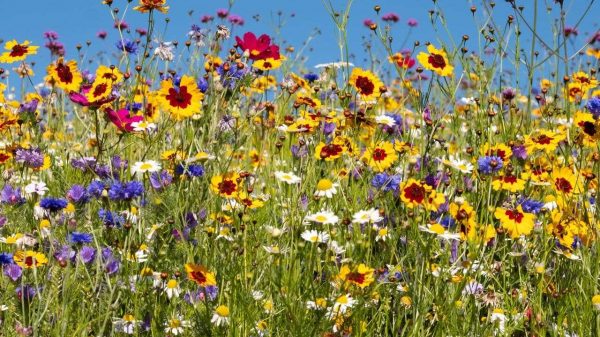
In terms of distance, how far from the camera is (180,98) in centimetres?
227

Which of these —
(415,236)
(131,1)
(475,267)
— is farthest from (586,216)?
(131,1)

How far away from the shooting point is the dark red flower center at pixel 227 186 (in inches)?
86.1

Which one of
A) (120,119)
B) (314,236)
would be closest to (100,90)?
(120,119)

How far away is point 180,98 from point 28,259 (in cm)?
62

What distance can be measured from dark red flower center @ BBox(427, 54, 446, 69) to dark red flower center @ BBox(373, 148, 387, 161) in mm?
323

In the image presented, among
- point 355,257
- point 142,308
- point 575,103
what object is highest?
point 575,103

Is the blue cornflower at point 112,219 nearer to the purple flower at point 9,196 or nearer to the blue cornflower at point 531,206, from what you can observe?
the purple flower at point 9,196

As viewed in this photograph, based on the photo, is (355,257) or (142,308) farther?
(355,257)

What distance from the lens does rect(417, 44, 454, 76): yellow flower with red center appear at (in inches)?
101

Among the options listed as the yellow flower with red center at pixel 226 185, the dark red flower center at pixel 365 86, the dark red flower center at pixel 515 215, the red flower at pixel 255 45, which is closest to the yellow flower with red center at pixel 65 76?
the red flower at pixel 255 45

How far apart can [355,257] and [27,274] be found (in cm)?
87

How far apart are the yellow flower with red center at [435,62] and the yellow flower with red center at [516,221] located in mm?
543

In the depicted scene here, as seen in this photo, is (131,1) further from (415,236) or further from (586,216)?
(586,216)

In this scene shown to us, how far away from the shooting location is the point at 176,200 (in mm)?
2131
